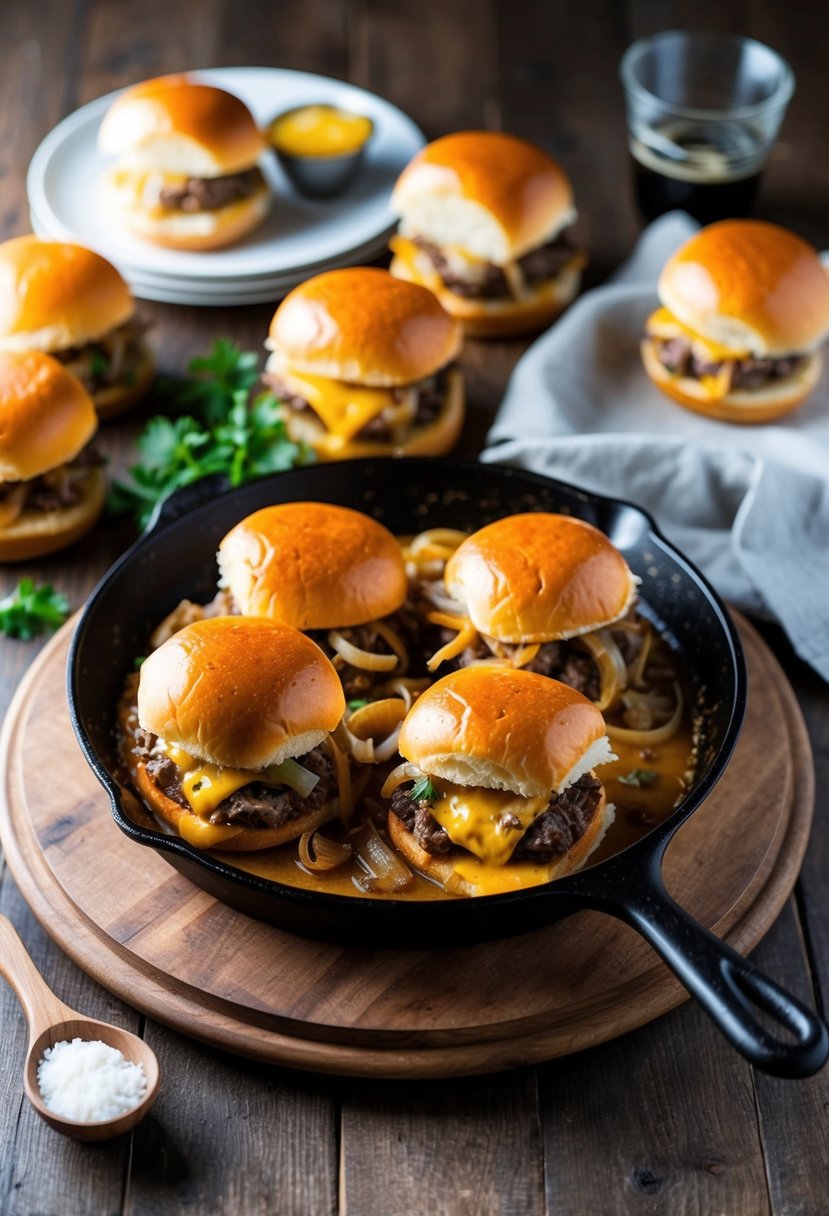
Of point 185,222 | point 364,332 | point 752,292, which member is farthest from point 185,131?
point 752,292

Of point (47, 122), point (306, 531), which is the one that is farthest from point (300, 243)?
point (306, 531)

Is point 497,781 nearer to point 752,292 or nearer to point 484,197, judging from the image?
point 752,292

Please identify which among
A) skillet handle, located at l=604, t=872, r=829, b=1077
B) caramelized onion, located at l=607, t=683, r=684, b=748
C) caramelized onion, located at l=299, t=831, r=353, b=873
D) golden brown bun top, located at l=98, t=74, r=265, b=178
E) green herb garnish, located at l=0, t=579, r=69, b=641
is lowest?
green herb garnish, located at l=0, t=579, r=69, b=641

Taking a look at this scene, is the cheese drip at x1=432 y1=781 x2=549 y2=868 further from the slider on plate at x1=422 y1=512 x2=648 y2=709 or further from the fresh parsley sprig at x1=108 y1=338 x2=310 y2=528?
the fresh parsley sprig at x1=108 y1=338 x2=310 y2=528

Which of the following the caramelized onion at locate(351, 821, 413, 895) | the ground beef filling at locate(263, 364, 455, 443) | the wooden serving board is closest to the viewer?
the wooden serving board

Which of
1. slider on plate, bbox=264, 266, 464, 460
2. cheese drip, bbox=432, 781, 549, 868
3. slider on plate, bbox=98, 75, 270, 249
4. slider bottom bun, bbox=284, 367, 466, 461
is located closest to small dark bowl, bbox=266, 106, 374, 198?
slider on plate, bbox=98, 75, 270, 249

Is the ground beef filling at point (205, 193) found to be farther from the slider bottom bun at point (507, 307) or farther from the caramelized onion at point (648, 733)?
the caramelized onion at point (648, 733)
